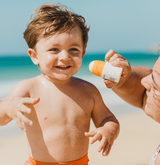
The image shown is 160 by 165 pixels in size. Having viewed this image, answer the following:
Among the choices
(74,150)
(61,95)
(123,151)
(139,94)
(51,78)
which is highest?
(51,78)

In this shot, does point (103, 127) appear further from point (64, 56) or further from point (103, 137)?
point (64, 56)

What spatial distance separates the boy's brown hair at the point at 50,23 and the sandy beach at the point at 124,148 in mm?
1870

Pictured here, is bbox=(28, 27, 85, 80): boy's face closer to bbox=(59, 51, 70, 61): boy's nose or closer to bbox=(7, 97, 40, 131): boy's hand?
bbox=(59, 51, 70, 61): boy's nose

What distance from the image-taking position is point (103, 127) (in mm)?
1691

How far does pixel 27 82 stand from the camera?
68.8 inches

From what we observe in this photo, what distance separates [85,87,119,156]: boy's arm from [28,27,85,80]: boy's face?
33 cm

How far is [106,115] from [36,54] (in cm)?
73

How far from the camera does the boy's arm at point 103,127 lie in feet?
5.22

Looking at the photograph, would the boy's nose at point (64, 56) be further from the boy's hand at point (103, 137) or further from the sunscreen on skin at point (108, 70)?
the boy's hand at point (103, 137)

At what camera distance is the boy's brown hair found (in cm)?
172

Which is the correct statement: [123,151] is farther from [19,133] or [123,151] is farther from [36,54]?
[36,54]

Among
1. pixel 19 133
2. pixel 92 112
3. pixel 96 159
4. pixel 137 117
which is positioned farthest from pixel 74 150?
pixel 137 117

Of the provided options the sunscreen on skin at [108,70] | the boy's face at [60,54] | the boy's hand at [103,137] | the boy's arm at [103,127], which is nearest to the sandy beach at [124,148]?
the boy's arm at [103,127]

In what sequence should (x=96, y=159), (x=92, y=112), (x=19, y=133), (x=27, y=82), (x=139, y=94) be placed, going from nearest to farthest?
(x=27, y=82), (x=92, y=112), (x=139, y=94), (x=96, y=159), (x=19, y=133)
